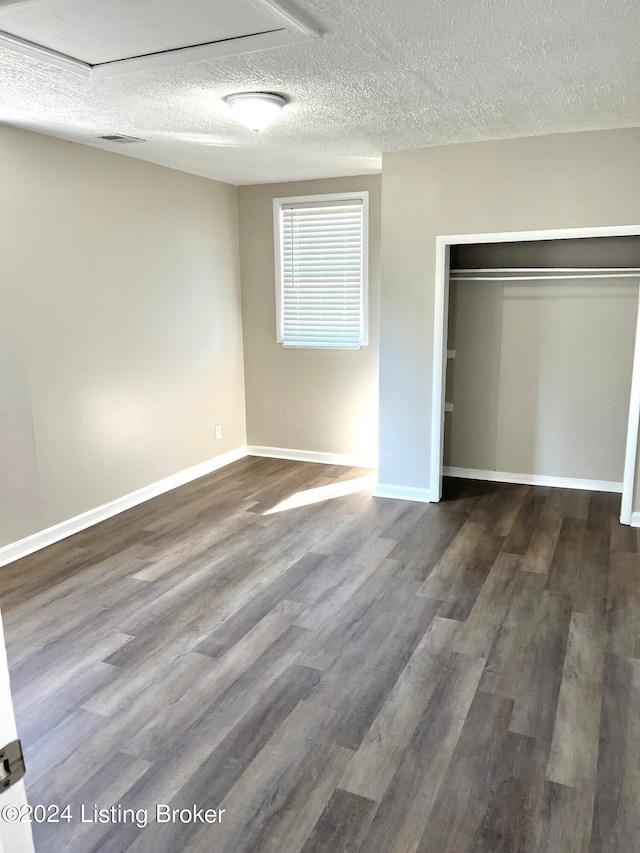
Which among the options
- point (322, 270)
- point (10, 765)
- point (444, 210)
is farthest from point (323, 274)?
point (10, 765)

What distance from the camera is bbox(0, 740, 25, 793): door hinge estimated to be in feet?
2.77

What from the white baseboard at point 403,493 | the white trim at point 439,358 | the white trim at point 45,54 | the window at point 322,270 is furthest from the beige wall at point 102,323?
the white trim at point 439,358

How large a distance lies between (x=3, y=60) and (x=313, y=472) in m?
3.92

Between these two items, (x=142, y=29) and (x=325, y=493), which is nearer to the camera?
(x=142, y=29)

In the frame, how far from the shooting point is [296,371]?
19.8ft

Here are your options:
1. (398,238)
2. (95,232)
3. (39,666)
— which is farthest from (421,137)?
(39,666)

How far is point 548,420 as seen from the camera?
16.9ft

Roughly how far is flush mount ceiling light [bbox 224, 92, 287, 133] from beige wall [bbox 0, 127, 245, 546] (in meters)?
1.47

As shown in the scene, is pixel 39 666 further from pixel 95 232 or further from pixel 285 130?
pixel 285 130

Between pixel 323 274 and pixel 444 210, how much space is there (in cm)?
155

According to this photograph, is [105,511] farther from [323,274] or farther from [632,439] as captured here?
[632,439]

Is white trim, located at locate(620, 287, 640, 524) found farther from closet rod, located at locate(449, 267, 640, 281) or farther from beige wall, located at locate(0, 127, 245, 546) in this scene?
beige wall, located at locate(0, 127, 245, 546)

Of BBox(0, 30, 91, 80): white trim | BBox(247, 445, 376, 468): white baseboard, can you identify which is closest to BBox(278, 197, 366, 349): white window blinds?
BBox(247, 445, 376, 468): white baseboard

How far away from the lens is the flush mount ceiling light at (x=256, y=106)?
313 centimetres
